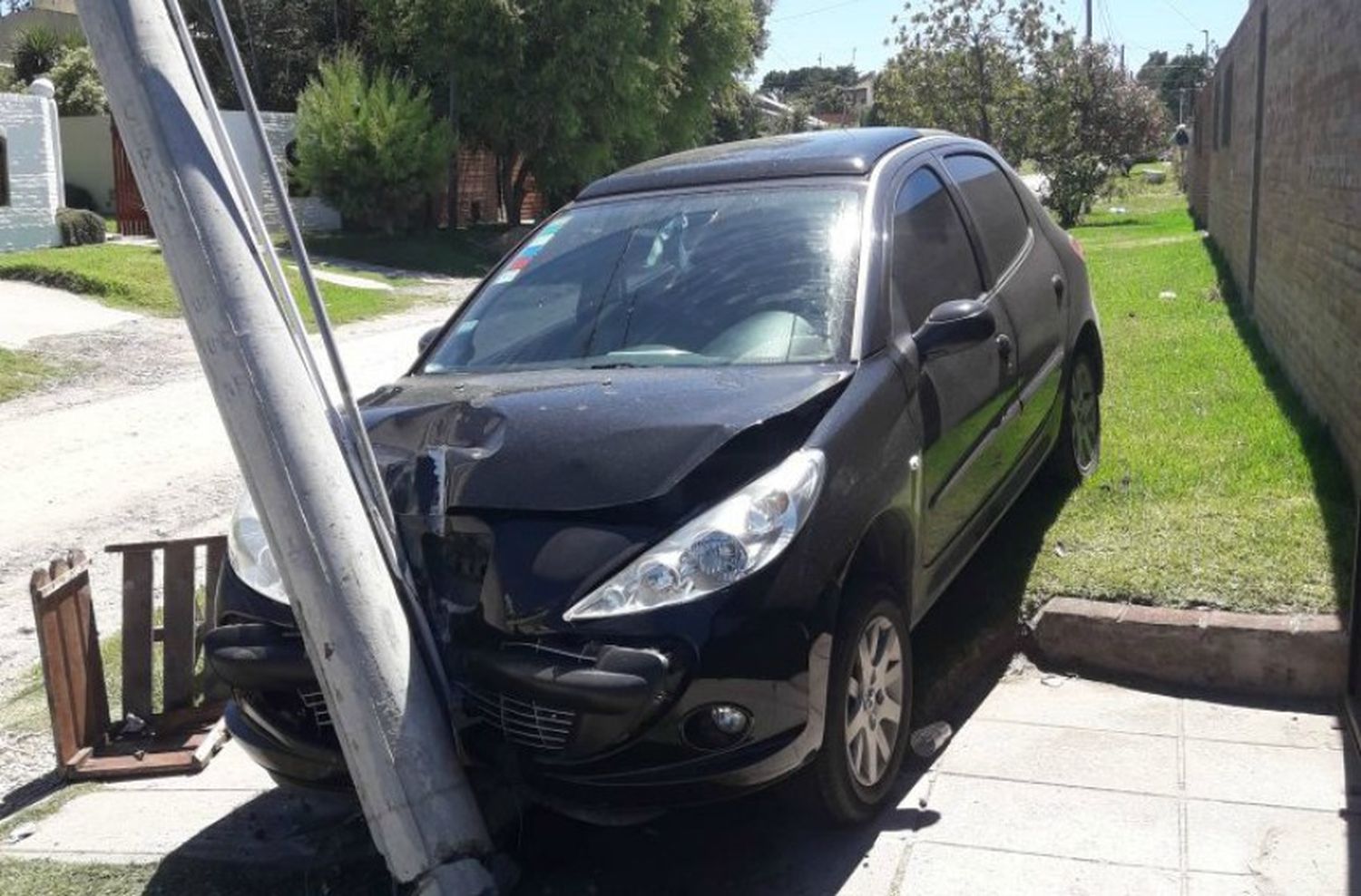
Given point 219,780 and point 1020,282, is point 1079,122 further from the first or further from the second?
point 219,780

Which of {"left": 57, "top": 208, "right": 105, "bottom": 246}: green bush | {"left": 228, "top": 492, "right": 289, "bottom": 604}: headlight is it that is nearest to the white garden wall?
{"left": 57, "top": 208, "right": 105, "bottom": 246}: green bush

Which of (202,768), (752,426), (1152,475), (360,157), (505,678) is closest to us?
(505,678)

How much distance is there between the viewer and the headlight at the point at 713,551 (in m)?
3.35

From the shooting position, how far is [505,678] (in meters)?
3.38

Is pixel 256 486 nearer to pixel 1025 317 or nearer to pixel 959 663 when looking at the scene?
pixel 959 663

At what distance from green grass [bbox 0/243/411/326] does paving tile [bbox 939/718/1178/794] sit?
14137 millimetres

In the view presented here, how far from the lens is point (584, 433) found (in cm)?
373

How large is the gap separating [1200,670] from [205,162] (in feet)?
11.6

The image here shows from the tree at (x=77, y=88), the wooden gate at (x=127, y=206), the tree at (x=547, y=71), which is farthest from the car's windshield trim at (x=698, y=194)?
the tree at (x=77, y=88)

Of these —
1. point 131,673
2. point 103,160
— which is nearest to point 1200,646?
point 131,673

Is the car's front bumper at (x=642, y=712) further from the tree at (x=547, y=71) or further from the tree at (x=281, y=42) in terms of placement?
the tree at (x=281, y=42)

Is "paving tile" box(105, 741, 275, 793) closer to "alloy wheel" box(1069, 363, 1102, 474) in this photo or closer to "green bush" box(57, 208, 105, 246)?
"alloy wheel" box(1069, 363, 1102, 474)

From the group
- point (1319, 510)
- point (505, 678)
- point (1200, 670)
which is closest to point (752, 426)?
point (505, 678)

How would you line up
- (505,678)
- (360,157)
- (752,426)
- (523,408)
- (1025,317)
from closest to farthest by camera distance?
(505,678) → (752,426) → (523,408) → (1025,317) → (360,157)
